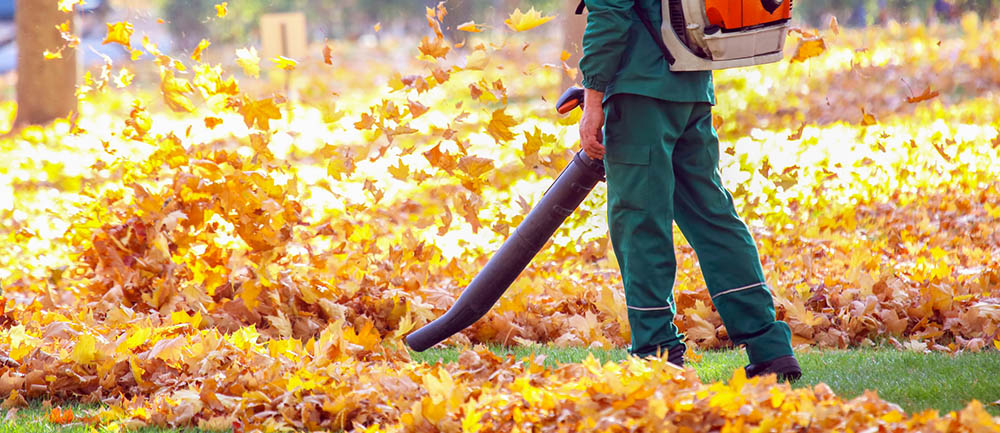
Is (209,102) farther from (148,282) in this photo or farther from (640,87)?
(640,87)

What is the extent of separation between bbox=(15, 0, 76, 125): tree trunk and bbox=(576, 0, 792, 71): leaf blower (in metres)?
10.6

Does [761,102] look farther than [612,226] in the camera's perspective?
Yes

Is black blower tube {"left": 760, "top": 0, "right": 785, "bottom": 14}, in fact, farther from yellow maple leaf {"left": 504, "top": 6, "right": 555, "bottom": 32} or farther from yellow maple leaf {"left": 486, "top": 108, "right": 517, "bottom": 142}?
yellow maple leaf {"left": 486, "top": 108, "right": 517, "bottom": 142}

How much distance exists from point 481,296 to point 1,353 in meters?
1.84

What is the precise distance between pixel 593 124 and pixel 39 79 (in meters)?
11.4

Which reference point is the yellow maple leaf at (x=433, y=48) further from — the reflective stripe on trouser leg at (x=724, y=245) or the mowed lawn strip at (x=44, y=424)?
the mowed lawn strip at (x=44, y=424)

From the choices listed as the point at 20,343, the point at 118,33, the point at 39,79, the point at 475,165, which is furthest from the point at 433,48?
the point at 39,79

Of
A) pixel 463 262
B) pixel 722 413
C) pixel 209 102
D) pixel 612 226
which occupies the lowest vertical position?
pixel 463 262

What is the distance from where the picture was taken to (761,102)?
1497 cm

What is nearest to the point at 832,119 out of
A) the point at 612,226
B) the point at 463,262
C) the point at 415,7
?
the point at 463,262

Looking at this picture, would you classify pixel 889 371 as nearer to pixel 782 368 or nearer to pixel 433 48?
pixel 782 368

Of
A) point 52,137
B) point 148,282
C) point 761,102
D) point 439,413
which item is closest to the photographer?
point 439,413

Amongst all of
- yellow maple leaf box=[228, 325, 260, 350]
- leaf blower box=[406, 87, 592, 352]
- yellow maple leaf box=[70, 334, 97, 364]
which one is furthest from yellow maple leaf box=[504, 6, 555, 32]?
yellow maple leaf box=[70, 334, 97, 364]

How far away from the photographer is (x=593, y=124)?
3.47 metres
